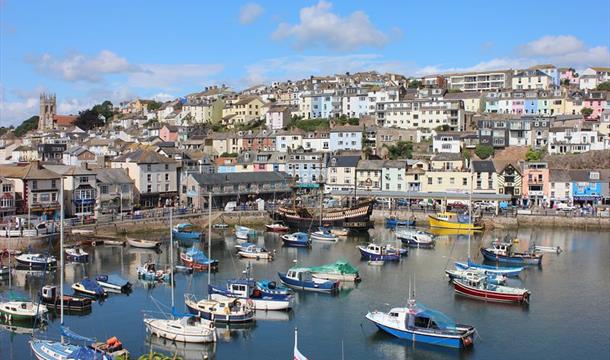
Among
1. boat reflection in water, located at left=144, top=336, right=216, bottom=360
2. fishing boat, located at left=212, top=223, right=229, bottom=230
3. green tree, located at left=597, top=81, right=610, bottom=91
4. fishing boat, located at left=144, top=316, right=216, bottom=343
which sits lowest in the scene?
boat reflection in water, located at left=144, top=336, right=216, bottom=360

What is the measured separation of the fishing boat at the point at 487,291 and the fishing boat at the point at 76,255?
65.9 ft

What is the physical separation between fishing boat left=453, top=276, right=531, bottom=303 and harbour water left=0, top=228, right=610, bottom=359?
527 millimetres

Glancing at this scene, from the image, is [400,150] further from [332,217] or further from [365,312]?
[365,312]

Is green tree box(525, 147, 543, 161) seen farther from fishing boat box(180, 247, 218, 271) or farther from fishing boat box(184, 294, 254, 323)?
fishing boat box(184, 294, 254, 323)

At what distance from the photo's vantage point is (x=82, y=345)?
21328 mm

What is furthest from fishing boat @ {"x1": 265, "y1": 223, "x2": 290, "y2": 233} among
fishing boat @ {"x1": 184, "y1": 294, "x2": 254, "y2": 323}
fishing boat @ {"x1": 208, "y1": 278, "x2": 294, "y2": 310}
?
fishing boat @ {"x1": 184, "y1": 294, "x2": 254, "y2": 323}

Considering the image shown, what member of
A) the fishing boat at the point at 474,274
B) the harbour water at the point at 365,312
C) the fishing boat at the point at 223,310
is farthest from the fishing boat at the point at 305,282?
the fishing boat at the point at 474,274

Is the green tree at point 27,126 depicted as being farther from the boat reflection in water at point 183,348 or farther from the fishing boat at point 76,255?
the boat reflection in water at point 183,348

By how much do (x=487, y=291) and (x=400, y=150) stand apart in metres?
43.8

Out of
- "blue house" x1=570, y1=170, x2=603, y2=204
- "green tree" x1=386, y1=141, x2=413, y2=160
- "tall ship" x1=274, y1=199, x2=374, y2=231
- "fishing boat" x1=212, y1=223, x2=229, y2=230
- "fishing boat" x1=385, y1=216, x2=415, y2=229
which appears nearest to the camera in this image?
"tall ship" x1=274, y1=199, x2=374, y2=231

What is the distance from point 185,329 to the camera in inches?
888

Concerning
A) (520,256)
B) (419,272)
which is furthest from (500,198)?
(419,272)

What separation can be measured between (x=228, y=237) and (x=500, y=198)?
77.0ft

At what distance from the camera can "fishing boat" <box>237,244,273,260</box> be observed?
37.6m
